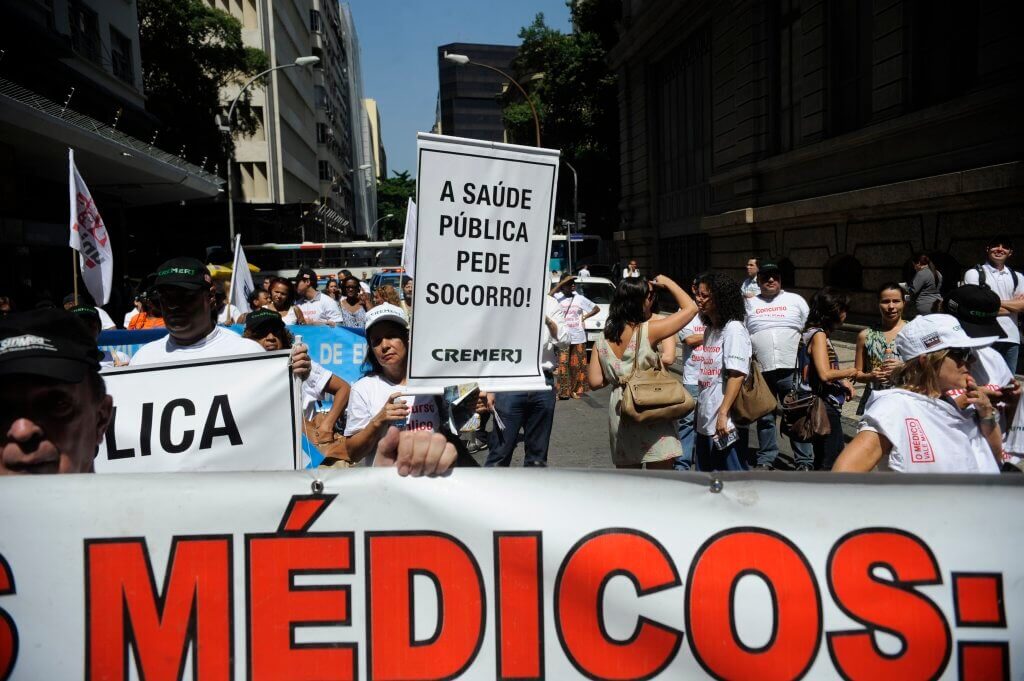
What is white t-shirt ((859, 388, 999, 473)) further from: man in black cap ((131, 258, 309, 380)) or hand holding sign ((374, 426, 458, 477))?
man in black cap ((131, 258, 309, 380))

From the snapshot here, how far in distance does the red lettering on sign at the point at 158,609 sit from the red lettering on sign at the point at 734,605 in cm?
126

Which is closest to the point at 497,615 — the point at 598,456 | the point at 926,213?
the point at 598,456

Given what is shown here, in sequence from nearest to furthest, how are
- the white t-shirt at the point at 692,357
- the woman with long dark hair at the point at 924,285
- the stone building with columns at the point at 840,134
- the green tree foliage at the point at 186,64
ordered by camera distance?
the white t-shirt at the point at 692,357 → the woman with long dark hair at the point at 924,285 → the stone building with columns at the point at 840,134 → the green tree foliage at the point at 186,64

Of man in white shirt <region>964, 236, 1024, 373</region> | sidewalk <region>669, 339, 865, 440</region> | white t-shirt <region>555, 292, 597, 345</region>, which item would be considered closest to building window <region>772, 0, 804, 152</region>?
sidewalk <region>669, 339, 865, 440</region>

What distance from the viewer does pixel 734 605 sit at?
2.21m

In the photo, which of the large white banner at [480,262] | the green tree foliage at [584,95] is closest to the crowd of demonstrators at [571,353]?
the large white banner at [480,262]

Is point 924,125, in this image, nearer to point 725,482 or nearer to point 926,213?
point 926,213

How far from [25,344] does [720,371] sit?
460 cm

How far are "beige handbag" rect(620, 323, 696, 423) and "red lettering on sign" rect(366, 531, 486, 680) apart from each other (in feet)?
9.04

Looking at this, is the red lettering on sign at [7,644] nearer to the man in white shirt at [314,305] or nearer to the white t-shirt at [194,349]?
the white t-shirt at [194,349]

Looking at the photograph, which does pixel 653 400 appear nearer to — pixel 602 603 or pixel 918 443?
pixel 918 443

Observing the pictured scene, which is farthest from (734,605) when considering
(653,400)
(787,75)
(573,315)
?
(787,75)

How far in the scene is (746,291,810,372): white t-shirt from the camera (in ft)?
23.0

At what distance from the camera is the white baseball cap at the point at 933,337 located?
3.14 m
